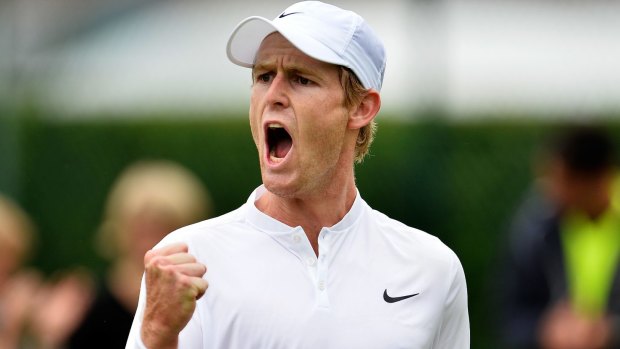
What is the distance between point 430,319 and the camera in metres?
4.02

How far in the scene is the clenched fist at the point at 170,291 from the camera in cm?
357

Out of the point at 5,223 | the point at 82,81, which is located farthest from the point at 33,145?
the point at 5,223

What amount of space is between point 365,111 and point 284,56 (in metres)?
0.33

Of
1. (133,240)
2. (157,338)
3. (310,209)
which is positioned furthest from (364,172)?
(157,338)

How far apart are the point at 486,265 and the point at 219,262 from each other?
482 centimetres

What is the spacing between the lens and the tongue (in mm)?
3945

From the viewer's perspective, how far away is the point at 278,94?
3867mm

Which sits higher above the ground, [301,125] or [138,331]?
[301,125]

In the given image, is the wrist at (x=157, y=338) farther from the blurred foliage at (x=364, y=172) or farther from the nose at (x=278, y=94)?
the blurred foliage at (x=364, y=172)

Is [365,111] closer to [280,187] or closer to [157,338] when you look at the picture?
[280,187]

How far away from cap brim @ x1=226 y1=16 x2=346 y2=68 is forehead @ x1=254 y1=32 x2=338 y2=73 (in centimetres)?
2

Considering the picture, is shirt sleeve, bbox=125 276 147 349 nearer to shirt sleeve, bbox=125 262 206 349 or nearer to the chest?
shirt sleeve, bbox=125 262 206 349

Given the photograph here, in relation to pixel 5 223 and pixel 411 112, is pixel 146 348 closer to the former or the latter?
pixel 5 223

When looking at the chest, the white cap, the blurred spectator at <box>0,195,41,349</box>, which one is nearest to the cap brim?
the white cap
